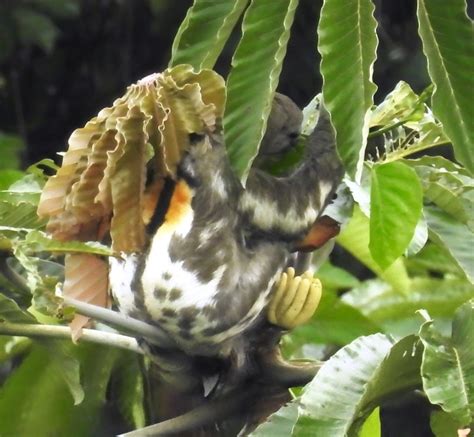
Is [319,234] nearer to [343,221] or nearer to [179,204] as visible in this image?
[343,221]

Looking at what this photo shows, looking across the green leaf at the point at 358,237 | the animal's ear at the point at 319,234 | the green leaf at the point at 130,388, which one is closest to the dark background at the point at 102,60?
the green leaf at the point at 358,237

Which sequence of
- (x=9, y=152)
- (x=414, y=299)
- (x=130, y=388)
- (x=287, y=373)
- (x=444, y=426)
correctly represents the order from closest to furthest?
(x=444, y=426) → (x=287, y=373) → (x=130, y=388) → (x=414, y=299) → (x=9, y=152)

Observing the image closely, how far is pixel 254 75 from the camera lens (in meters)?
0.85

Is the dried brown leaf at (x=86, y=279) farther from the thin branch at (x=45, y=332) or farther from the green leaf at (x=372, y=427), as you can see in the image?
the green leaf at (x=372, y=427)

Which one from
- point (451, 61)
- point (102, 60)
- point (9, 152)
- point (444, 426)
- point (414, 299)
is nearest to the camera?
point (451, 61)

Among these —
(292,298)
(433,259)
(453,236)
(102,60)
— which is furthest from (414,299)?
(102,60)

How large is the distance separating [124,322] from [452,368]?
236mm

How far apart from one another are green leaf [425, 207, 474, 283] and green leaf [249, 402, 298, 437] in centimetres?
25

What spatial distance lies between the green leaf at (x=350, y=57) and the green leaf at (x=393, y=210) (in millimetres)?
140

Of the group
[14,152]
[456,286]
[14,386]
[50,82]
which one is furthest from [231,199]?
[50,82]

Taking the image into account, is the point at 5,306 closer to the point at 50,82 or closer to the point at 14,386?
the point at 14,386

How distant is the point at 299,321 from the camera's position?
3.34ft

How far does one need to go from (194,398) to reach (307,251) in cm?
16

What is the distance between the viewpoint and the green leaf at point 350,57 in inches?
32.2
